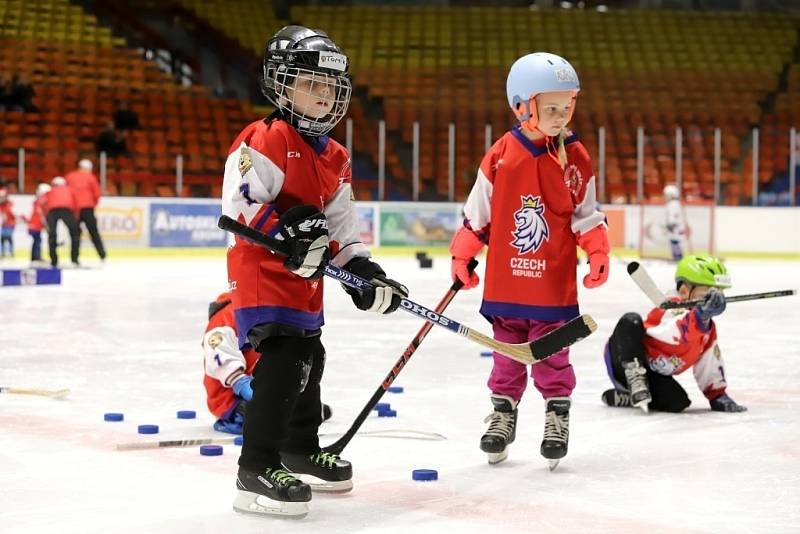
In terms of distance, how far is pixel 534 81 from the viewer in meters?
3.34

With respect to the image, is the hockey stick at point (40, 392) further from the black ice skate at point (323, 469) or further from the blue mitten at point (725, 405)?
the blue mitten at point (725, 405)

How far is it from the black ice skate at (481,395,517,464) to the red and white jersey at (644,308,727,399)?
3.28ft

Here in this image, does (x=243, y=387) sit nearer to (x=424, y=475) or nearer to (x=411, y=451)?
(x=411, y=451)

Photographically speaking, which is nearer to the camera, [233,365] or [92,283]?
[233,365]

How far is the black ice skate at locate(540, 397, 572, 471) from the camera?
3.24 m

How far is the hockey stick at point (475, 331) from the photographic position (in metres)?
2.65

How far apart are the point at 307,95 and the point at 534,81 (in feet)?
2.67

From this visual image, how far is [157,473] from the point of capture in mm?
3119

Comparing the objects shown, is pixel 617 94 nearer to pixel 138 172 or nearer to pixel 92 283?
pixel 138 172

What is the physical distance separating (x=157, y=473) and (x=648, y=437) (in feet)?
5.13

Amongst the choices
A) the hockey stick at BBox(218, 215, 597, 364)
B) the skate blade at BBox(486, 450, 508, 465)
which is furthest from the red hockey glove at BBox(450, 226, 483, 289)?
the skate blade at BBox(486, 450, 508, 465)

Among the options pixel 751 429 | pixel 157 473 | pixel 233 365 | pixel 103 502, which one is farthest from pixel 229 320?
pixel 751 429

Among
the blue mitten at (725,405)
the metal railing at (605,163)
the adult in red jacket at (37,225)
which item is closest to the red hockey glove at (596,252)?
the blue mitten at (725,405)

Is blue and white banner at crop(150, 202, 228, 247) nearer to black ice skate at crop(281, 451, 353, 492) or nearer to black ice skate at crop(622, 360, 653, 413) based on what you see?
black ice skate at crop(622, 360, 653, 413)
